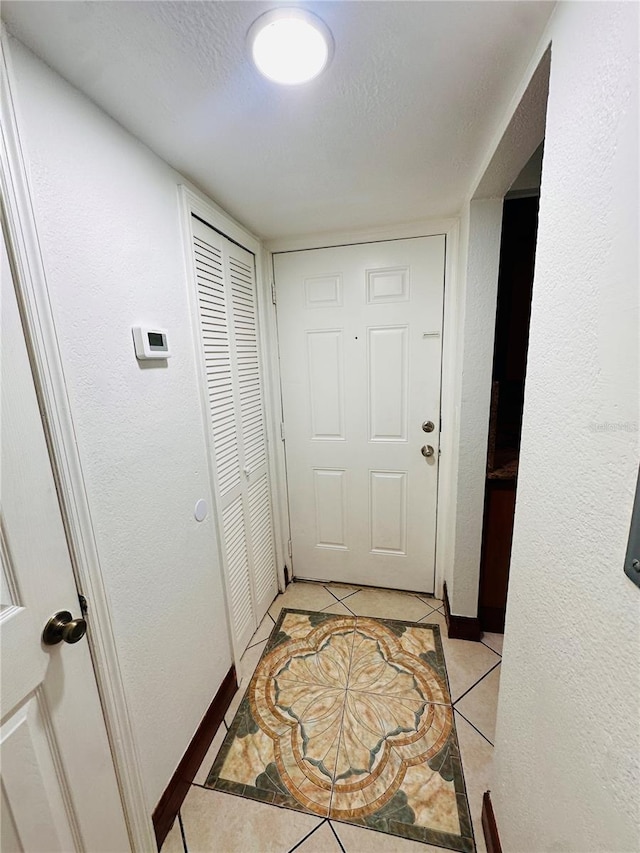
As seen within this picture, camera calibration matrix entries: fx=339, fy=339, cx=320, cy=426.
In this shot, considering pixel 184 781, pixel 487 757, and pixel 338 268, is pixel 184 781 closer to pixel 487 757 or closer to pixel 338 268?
pixel 487 757

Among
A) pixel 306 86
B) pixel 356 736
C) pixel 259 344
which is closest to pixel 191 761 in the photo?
pixel 356 736

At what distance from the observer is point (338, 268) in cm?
186

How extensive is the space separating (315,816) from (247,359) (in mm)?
1796

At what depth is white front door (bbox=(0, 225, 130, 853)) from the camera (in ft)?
2.19

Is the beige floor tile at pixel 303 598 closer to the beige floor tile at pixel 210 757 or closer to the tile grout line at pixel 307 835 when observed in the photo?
the beige floor tile at pixel 210 757

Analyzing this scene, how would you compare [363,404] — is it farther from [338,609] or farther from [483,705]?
[483,705]

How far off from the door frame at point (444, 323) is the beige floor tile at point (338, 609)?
0.62 metres

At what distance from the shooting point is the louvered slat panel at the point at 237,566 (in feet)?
5.11

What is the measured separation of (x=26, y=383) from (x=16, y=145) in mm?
468

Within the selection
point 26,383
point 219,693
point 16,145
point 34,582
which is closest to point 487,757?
point 219,693

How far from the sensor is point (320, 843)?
3.47 feet

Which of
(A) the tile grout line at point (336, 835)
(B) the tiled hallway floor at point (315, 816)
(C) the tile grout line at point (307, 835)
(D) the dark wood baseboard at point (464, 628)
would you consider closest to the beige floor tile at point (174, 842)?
(B) the tiled hallway floor at point (315, 816)

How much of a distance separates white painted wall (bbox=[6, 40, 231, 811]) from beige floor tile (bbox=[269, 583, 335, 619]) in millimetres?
754

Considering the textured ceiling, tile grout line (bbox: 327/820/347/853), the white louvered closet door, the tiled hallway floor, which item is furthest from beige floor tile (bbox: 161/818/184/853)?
the textured ceiling
